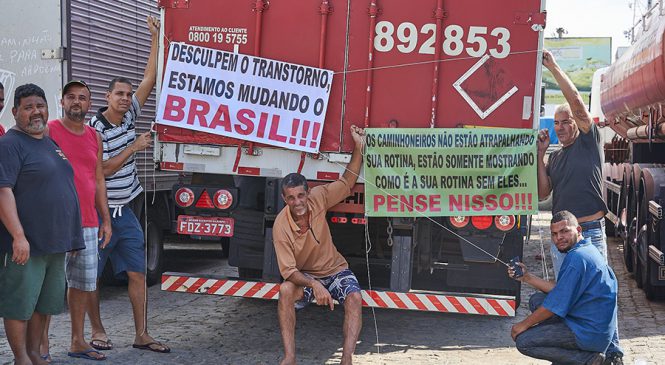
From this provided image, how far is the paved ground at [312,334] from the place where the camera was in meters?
6.86

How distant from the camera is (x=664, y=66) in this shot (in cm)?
942

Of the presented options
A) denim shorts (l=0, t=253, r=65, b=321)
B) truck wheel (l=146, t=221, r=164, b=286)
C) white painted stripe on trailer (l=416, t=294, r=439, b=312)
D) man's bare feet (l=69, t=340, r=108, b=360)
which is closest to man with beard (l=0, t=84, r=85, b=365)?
denim shorts (l=0, t=253, r=65, b=321)

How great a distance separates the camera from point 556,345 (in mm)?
5504

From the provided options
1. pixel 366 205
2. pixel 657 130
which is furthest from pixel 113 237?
pixel 657 130

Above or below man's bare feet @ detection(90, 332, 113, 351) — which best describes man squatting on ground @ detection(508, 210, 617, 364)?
above

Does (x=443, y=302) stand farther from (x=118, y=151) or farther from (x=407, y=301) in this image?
(x=118, y=151)

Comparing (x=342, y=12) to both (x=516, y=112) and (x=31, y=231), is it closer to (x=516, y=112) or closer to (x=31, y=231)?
(x=516, y=112)

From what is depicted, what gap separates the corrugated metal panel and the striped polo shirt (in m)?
0.91

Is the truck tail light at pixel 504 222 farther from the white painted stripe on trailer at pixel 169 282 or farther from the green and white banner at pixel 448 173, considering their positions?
the white painted stripe on trailer at pixel 169 282

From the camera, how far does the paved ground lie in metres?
6.86

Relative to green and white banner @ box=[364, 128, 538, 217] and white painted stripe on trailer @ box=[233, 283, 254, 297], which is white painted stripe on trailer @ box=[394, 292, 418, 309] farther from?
→ white painted stripe on trailer @ box=[233, 283, 254, 297]

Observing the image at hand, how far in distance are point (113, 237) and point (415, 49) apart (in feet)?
8.71

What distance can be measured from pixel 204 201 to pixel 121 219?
64cm

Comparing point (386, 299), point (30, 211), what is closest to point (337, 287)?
point (386, 299)
